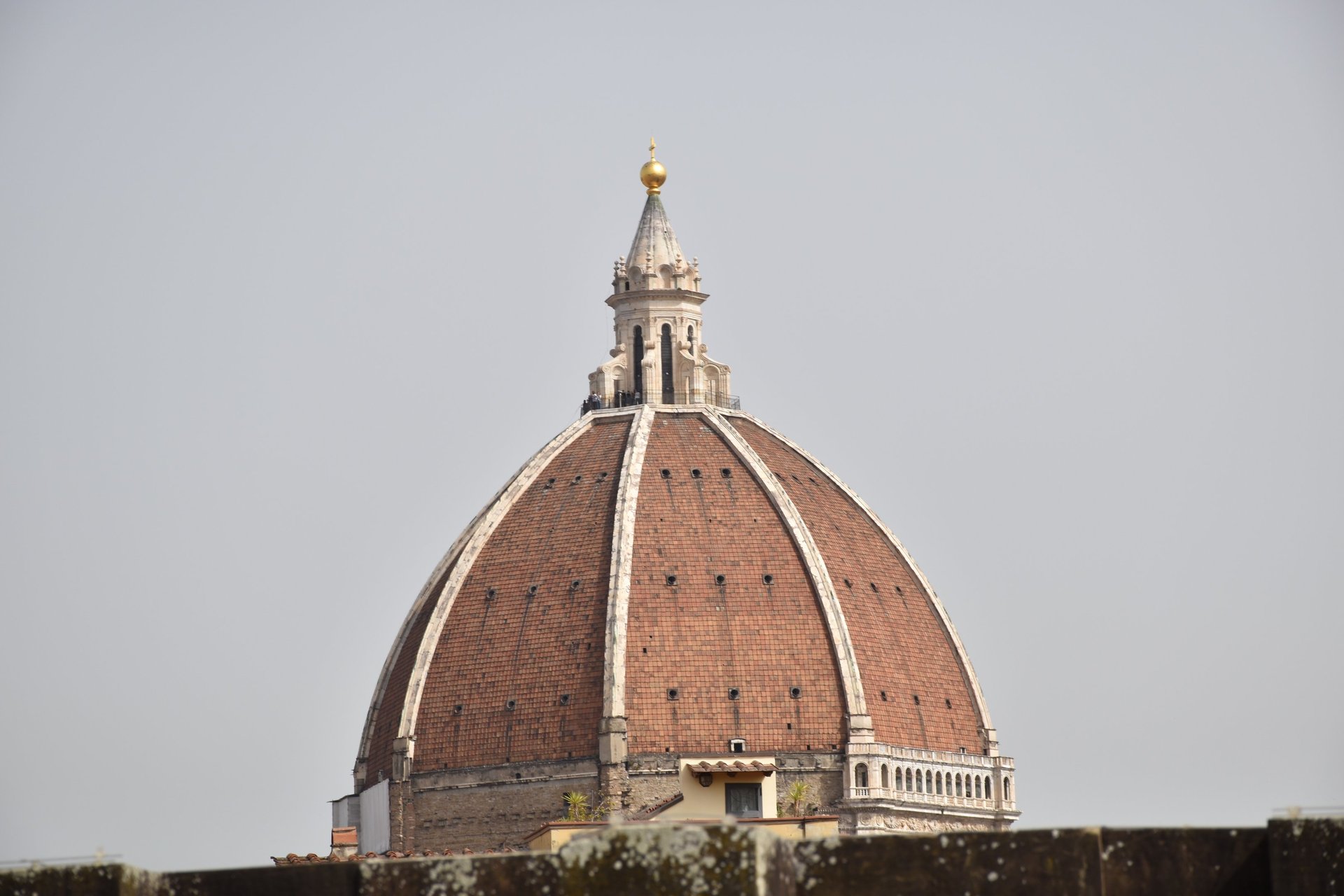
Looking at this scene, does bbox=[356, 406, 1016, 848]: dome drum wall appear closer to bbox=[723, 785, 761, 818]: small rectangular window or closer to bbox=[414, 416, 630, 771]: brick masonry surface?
bbox=[414, 416, 630, 771]: brick masonry surface

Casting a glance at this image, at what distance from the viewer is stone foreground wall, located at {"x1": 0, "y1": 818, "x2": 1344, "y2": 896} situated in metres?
15.1

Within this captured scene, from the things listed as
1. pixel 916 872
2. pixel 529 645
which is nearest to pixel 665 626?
pixel 529 645

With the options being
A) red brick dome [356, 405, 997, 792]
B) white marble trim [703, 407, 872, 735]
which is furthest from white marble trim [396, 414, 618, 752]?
white marble trim [703, 407, 872, 735]

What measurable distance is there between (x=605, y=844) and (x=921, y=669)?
67.1 m

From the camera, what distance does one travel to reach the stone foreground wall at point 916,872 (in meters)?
15.1

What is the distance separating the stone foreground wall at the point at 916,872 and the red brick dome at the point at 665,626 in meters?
61.6

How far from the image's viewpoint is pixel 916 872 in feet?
50.1

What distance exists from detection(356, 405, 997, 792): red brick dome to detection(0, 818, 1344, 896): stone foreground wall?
61625 millimetres

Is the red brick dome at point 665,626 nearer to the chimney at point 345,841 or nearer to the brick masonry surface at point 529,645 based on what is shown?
the brick masonry surface at point 529,645

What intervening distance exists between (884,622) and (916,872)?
64977 mm

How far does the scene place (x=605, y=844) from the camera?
14508 millimetres

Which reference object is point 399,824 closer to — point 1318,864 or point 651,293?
point 651,293

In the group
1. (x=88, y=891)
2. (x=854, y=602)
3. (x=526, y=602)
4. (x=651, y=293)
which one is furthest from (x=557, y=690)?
(x=88, y=891)

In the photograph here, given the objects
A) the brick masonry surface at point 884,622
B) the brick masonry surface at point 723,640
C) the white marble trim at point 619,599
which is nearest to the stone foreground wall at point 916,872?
the white marble trim at point 619,599
